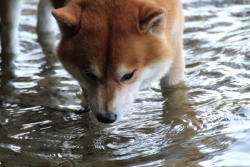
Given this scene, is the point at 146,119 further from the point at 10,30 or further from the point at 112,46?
the point at 10,30

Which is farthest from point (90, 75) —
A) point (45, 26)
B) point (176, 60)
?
point (45, 26)

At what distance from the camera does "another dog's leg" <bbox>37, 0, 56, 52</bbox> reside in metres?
6.22

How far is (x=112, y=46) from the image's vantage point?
3434 millimetres

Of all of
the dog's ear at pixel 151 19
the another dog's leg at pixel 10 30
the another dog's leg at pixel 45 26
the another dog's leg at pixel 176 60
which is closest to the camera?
the dog's ear at pixel 151 19

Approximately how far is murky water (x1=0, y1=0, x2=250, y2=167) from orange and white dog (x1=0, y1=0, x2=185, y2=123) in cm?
39

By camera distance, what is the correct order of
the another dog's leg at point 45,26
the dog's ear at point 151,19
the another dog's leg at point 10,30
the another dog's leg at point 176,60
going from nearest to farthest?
the dog's ear at point 151,19 < the another dog's leg at point 176,60 < the another dog's leg at point 10,30 < the another dog's leg at point 45,26

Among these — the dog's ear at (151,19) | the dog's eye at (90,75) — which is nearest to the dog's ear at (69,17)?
the dog's eye at (90,75)

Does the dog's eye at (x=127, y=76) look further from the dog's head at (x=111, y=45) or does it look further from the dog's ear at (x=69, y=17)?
the dog's ear at (x=69, y=17)

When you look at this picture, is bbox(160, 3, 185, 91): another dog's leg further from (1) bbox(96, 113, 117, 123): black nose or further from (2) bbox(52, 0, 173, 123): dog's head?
(1) bbox(96, 113, 117, 123): black nose

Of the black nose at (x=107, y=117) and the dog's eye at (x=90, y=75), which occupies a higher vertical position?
the dog's eye at (x=90, y=75)

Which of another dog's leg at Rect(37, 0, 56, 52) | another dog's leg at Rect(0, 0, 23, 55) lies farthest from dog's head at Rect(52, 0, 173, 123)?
another dog's leg at Rect(37, 0, 56, 52)

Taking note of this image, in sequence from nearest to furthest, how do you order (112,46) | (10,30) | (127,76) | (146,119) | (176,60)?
1. (112,46)
2. (127,76)
3. (146,119)
4. (176,60)
5. (10,30)

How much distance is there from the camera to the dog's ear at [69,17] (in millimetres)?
3477

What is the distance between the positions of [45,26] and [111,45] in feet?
10.5
